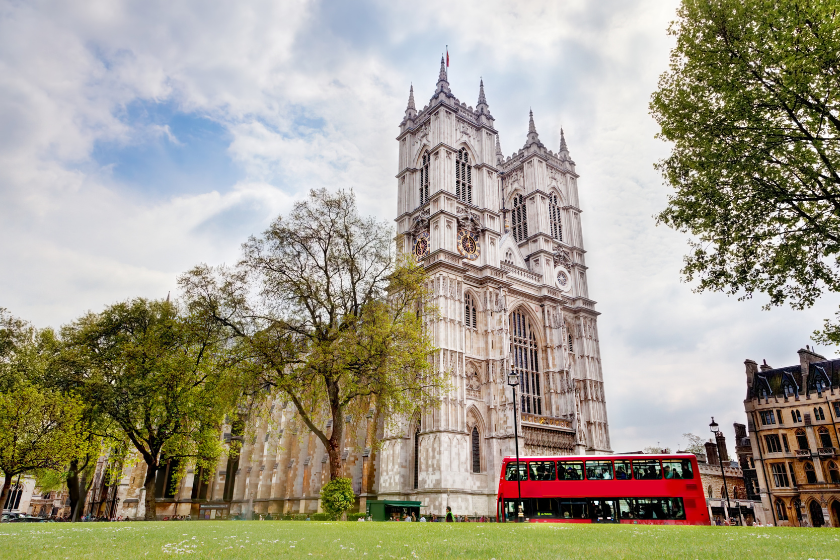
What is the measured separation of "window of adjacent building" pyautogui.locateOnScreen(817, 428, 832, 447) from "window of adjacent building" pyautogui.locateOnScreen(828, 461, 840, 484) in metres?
1.32

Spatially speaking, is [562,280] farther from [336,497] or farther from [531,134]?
[336,497]

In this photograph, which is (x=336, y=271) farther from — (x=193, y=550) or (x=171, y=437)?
(x=193, y=550)

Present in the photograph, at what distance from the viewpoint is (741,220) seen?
15.5 m

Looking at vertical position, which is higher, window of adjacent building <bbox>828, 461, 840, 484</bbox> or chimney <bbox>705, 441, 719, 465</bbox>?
chimney <bbox>705, 441, 719, 465</bbox>

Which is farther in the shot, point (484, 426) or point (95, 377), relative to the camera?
point (484, 426)

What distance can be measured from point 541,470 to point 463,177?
2722cm

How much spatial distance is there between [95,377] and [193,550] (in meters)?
24.7

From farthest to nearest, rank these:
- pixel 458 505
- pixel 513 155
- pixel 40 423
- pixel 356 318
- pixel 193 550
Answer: pixel 513 155
pixel 458 505
pixel 40 423
pixel 356 318
pixel 193 550

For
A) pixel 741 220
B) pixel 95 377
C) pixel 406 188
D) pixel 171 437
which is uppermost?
pixel 406 188

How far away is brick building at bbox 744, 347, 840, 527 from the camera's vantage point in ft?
117

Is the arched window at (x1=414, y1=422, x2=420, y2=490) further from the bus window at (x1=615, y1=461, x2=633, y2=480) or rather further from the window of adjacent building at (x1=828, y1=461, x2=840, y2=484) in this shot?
the window of adjacent building at (x1=828, y1=461, x2=840, y2=484)

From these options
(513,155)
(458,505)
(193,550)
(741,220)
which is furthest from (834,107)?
(513,155)

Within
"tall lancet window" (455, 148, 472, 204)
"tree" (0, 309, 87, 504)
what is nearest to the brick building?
"tall lancet window" (455, 148, 472, 204)

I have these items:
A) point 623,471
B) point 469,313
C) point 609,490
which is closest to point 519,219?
point 469,313
